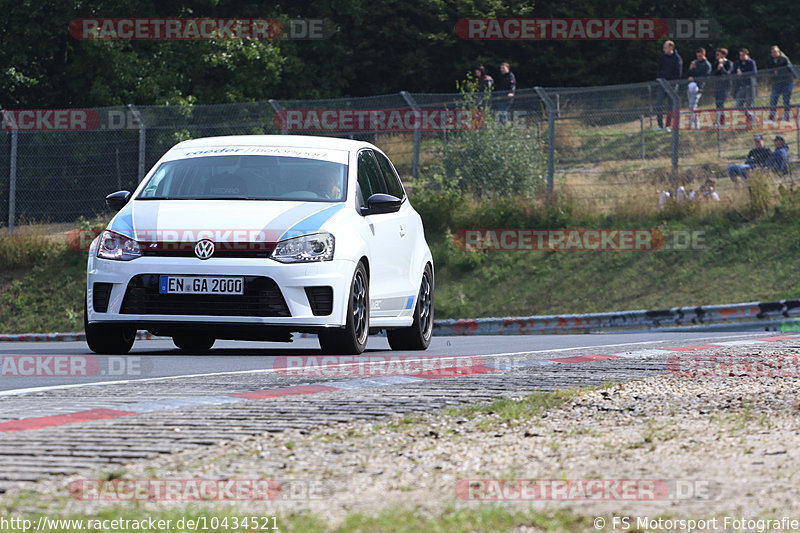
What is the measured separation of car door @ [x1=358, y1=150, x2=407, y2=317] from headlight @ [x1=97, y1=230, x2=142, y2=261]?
1866 millimetres

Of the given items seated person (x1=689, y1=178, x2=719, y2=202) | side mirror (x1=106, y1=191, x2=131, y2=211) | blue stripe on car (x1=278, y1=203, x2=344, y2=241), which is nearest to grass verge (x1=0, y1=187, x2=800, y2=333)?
seated person (x1=689, y1=178, x2=719, y2=202)

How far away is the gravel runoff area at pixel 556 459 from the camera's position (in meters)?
4.25

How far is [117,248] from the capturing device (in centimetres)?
998

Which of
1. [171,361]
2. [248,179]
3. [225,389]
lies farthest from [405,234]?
[225,389]

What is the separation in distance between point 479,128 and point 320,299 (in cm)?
1588

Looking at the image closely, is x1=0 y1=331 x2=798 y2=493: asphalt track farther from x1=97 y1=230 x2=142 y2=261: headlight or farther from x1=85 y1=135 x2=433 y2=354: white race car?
x1=97 y1=230 x2=142 y2=261: headlight

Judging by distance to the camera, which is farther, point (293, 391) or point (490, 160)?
point (490, 160)

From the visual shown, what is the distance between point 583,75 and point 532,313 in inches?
985

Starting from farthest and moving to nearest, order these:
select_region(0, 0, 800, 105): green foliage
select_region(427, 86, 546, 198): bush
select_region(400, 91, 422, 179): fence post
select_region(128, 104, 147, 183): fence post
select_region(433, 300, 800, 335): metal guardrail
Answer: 1. select_region(0, 0, 800, 105): green foliage
2. select_region(128, 104, 147, 183): fence post
3. select_region(400, 91, 422, 179): fence post
4. select_region(427, 86, 546, 198): bush
5. select_region(433, 300, 800, 335): metal guardrail

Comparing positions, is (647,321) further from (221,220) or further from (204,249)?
(204,249)

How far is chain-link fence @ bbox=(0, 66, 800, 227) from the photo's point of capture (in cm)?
2402

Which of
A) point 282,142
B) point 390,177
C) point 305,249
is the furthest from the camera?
point 390,177

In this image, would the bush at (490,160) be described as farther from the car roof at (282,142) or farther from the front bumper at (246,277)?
the front bumper at (246,277)

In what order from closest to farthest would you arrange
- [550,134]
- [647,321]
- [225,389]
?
[225,389]
[647,321]
[550,134]
